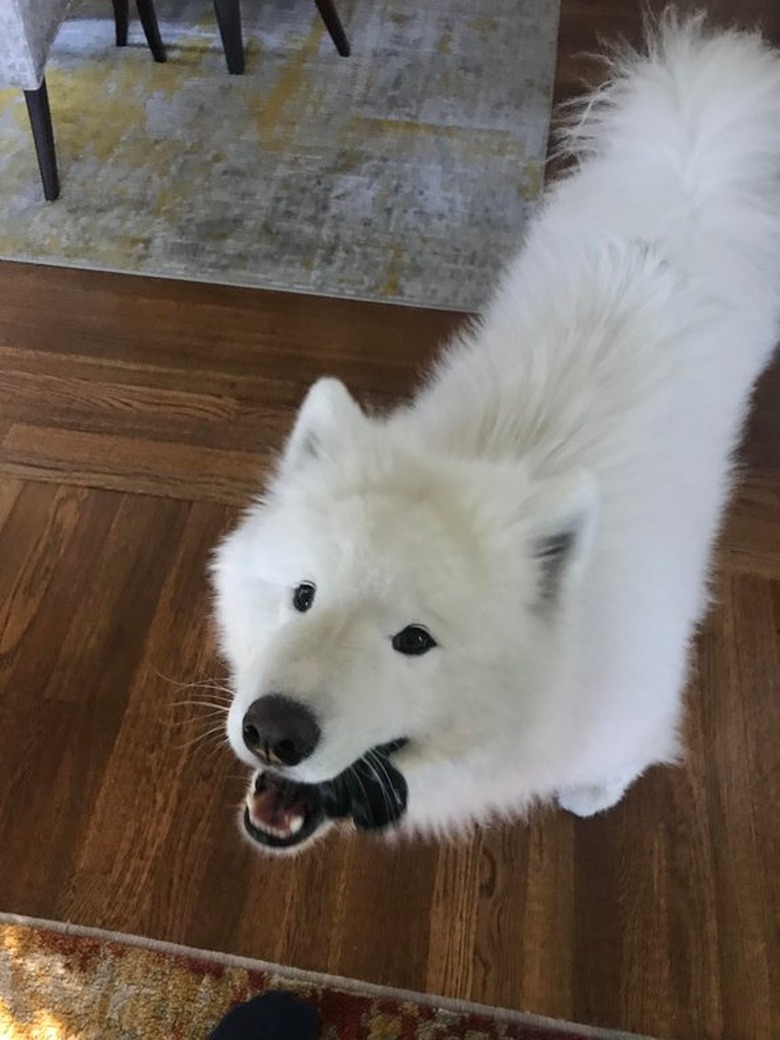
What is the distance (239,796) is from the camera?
1.67 meters

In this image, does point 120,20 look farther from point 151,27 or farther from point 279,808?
point 279,808

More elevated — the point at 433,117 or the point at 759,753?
the point at 433,117

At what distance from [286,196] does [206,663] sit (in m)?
→ 1.59

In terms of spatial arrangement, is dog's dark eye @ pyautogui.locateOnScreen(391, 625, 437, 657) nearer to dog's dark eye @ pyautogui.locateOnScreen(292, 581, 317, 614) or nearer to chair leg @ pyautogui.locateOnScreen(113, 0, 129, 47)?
dog's dark eye @ pyautogui.locateOnScreen(292, 581, 317, 614)

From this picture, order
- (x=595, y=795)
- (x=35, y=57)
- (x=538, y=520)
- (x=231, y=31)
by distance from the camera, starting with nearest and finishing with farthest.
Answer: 1. (x=538, y=520)
2. (x=595, y=795)
3. (x=35, y=57)
4. (x=231, y=31)

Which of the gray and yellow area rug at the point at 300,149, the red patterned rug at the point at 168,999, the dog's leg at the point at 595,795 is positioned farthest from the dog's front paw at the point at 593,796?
the gray and yellow area rug at the point at 300,149

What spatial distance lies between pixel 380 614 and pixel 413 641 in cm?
5

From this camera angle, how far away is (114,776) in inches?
66.3

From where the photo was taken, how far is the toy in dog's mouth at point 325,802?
111 cm

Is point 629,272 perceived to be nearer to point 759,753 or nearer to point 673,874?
point 759,753

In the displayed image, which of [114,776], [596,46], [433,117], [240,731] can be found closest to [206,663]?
[114,776]

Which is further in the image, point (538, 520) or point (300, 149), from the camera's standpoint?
point (300, 149)

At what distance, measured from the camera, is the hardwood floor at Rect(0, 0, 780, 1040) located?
1.51 metres

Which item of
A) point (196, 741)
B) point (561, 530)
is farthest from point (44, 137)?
point (561, 530)
